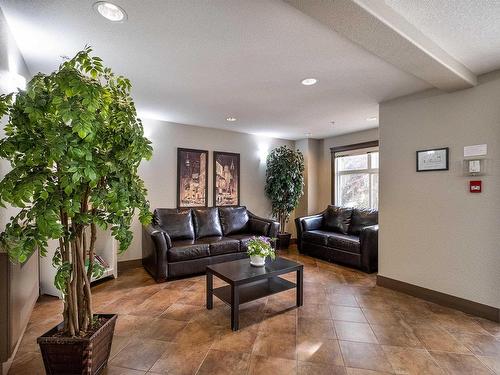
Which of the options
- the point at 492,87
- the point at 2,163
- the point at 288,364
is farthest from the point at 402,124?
the point at 2,163

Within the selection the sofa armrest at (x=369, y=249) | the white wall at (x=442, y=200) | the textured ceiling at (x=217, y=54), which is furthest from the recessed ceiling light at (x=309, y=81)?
the sofa armrest at (x=369, y=249)

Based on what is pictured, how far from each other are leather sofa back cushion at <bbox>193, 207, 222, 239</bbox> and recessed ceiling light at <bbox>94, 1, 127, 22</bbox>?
10.2 ft

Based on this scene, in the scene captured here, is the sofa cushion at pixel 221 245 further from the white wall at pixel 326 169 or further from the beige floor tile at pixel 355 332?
the white wall at pixel 326 169

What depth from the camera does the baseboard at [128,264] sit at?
13.4ft

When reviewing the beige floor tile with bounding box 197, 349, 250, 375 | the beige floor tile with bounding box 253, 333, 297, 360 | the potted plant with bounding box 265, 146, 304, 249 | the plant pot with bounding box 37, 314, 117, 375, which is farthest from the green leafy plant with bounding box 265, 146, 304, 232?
the plant pot with bounding box 37, 314, 117, 375

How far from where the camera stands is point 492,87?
2.54 metres

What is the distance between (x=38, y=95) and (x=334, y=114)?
3.60 m

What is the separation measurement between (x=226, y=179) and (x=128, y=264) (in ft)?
7.27

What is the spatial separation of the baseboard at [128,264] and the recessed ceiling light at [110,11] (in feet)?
11.2

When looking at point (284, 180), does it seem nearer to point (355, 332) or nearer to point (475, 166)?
point (475, 166)

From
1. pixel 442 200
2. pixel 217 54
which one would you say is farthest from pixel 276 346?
pixel 217 54

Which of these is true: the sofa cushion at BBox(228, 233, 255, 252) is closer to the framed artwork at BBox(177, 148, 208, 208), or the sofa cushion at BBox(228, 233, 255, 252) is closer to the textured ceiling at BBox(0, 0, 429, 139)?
the framed artwork at BBox(177, 148, 208, 208)

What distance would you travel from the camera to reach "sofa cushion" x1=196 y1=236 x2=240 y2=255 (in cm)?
390

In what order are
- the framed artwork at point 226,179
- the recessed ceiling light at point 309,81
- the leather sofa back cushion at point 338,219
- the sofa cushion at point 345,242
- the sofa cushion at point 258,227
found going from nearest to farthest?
the recessed ceiling light at point 309,81, the sofa cushion at point 345,242, the sofa cushion at point 258,227, the leather sofa back cushion at point 338,219, the framed artwork at point 226,179
